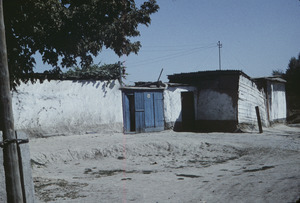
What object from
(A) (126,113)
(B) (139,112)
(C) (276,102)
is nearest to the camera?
(A) (126,113)

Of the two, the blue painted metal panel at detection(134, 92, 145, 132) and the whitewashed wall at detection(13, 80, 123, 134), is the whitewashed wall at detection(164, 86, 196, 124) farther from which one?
the whitewashed wall at detection(13, 80, 123, 134)

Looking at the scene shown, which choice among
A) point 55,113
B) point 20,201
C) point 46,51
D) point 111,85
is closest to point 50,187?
point 20,201

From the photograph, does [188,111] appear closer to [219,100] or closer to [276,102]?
[219,100]

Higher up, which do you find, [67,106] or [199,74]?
[199,74]

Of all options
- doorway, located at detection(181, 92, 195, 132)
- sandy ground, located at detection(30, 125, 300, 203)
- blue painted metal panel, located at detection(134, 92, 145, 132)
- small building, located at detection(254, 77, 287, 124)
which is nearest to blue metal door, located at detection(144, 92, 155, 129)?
blue painted metal panel, located at detection(134, 92, 145, 132)

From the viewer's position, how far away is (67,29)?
852 centimetres

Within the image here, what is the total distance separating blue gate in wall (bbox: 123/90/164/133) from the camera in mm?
14055

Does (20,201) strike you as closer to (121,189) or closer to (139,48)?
(121,189)

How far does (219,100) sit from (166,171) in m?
9.46

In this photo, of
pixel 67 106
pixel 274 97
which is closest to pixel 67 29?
pixel 67 106

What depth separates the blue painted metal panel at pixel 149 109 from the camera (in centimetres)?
1450

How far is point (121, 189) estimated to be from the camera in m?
5.22

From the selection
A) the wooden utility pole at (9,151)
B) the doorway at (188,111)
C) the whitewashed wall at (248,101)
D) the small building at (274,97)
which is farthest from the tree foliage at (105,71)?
the wooden utility pole at (9,151)

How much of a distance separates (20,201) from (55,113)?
9.48 m
